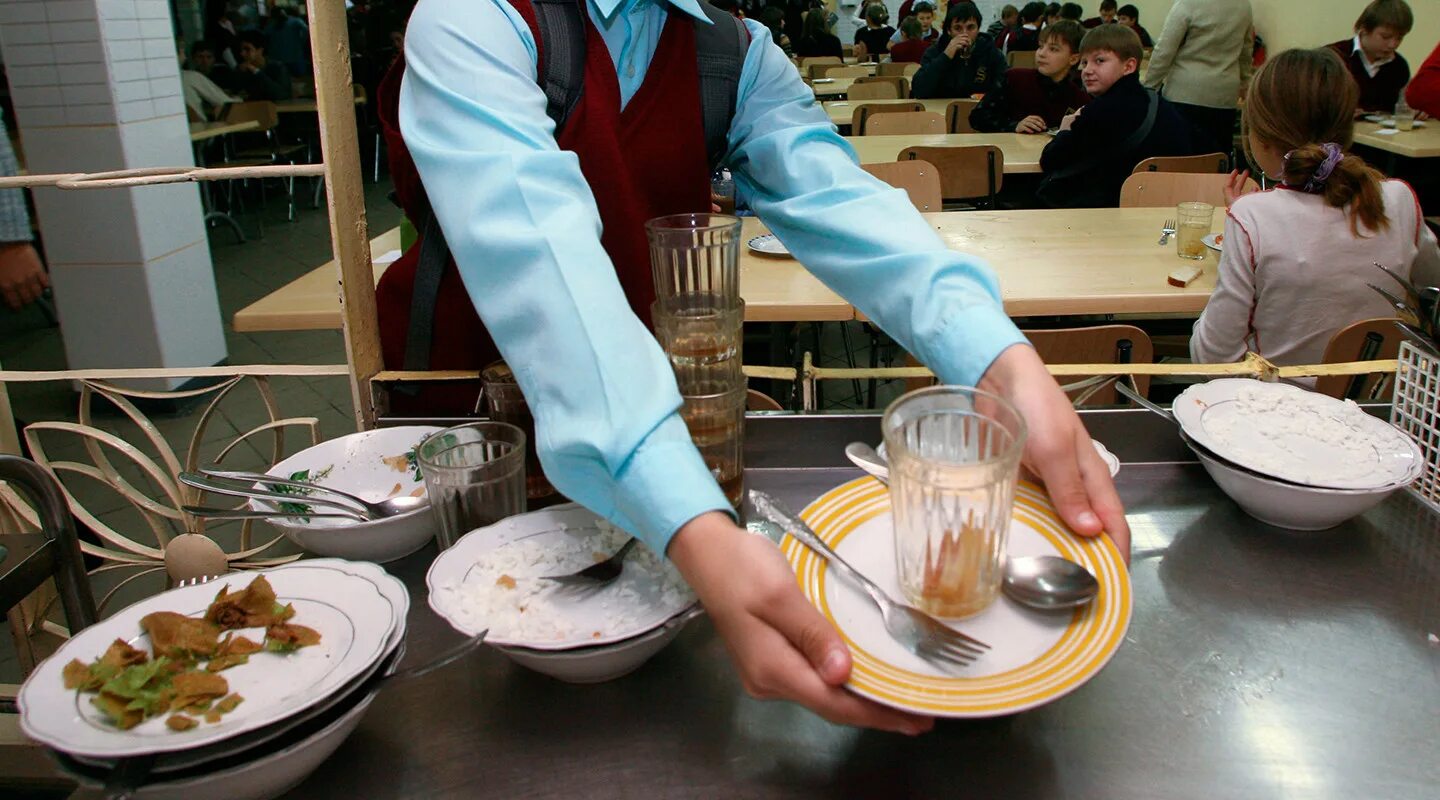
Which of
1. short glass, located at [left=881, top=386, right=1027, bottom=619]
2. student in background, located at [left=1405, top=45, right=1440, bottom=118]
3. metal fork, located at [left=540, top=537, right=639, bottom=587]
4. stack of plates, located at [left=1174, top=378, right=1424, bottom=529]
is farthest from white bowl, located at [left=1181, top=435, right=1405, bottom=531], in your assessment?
student in background, located at [left=1405, top=45, right=1440, bottom=118]

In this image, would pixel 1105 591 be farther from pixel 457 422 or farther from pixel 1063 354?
pixel 1063 354

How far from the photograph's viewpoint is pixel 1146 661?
2.85 ft

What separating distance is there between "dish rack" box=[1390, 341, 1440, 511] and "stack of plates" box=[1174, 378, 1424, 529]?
3 cm

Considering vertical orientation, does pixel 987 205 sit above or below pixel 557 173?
below

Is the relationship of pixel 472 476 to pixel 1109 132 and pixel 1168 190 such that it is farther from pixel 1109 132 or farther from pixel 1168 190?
pixel 1109 132

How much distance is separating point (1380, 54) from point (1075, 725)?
6144 mm

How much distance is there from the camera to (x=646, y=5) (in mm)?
1144

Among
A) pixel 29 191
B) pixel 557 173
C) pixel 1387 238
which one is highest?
pixel 557 173

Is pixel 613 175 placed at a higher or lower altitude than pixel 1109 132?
higher

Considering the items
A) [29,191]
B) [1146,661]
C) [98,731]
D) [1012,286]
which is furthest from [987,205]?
[29,191]

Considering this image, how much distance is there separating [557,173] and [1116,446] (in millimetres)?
774

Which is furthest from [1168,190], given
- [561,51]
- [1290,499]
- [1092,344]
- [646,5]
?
[561,51]

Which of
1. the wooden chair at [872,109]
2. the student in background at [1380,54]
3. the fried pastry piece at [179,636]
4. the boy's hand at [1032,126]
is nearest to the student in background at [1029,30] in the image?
the student in background at [1380,54]

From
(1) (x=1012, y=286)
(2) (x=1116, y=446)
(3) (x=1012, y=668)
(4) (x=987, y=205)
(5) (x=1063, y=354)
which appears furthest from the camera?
(4) (x=987, y=205)
